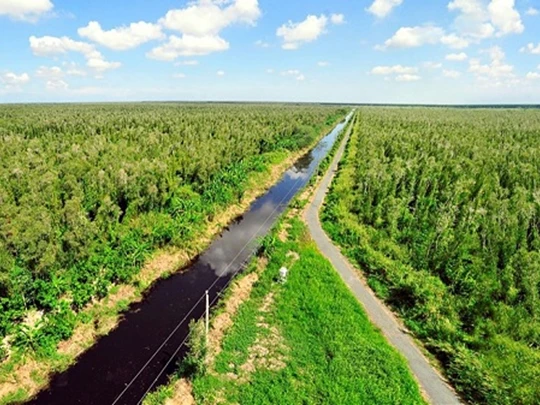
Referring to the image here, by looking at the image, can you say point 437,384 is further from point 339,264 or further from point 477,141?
point 477,141

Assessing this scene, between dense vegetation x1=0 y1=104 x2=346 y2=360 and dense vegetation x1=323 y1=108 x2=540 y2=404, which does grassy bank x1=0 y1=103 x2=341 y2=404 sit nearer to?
dense vegetation x1=0 y1=104 x2=346 y2=360

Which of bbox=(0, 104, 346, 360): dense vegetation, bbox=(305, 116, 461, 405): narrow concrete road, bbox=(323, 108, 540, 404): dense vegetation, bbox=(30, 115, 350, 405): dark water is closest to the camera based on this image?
bbox=(305, 116, 461, 405): narrow concrete road

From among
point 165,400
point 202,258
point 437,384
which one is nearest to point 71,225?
point 202,258

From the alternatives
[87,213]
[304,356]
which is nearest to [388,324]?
[304,356]

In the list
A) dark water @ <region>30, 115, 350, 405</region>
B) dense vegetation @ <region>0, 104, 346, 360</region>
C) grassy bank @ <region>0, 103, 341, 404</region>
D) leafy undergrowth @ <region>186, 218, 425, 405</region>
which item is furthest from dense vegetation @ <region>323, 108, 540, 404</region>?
dense vegetation @ <region>0, 104, 346, 360</region>

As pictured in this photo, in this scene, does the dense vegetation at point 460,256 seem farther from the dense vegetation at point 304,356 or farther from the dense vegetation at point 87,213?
the dense vegetation at point 87,213

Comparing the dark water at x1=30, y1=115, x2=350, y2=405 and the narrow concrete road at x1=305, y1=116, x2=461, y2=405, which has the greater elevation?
the narrow concrete road at x1=305, y1=116, x2=461, y2=405

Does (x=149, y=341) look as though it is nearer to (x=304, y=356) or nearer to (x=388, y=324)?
(x=304, y=356)
